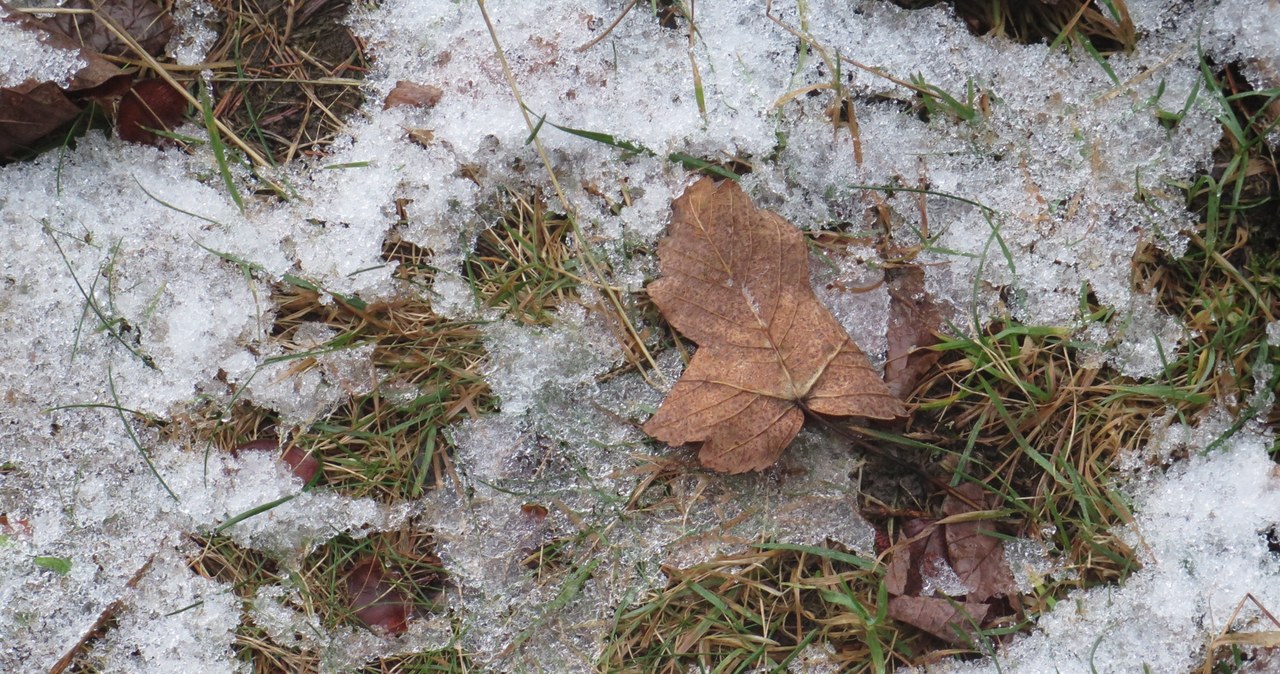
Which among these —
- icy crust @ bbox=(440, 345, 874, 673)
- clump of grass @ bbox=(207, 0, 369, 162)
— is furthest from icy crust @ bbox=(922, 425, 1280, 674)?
clump of grass @ bbox=(207, 0, 369, 162)

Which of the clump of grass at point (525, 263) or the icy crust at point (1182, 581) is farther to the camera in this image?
the clump of grass at point (525, 263)

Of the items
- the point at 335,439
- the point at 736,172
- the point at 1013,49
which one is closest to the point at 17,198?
the point at 335,439

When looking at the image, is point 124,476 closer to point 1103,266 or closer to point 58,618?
point 58,618

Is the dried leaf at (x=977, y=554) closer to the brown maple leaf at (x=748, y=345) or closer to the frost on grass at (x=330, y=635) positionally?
the brown maple leaf at (x=748, y=345)

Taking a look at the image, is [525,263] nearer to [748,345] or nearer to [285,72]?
[748,345]

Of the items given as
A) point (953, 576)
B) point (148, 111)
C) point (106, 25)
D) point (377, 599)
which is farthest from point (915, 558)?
point (106, 25)

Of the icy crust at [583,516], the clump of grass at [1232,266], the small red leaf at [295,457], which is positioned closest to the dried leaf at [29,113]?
the small red leaf at [295,457]

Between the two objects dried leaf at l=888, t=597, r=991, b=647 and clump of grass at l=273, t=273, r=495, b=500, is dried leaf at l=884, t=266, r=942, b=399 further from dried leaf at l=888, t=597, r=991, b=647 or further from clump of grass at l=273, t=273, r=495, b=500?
clump of grass at l=273, t=273, r=495, b=500
